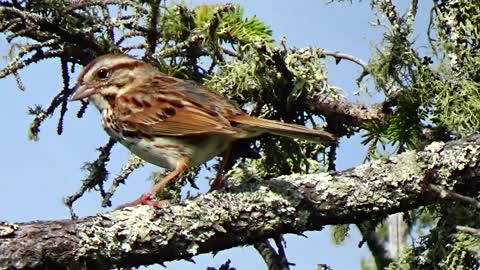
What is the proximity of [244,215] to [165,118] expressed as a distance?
40.7 inches

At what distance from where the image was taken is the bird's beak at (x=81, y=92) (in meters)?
4.78

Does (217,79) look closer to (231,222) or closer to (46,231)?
(231,222)

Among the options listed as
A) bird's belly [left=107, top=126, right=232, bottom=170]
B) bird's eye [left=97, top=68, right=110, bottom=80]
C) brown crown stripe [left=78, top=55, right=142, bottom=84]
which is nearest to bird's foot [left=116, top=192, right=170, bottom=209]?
bird's belly [left=107, top=126, right=232, bottom=170]

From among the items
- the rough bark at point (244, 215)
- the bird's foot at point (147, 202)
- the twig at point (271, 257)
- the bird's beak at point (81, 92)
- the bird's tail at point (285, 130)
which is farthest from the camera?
the bird's beak at point (81, 92)

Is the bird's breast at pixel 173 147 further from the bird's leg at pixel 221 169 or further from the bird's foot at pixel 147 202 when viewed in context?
the bird's foot at pixel 147 202

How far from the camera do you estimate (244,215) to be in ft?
12.6

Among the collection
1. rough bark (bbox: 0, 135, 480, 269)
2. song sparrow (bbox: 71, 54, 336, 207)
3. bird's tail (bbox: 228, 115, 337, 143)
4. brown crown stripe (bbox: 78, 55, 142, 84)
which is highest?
brown crown stripe (bbox: 78, 55, 142, 84)

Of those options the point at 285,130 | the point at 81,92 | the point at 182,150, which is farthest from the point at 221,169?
the point at 81,92

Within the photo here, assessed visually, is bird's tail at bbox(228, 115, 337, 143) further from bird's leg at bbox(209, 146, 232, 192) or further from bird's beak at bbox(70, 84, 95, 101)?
bird's beak at bbox(70, 84, 95, 101)

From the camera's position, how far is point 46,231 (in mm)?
3547

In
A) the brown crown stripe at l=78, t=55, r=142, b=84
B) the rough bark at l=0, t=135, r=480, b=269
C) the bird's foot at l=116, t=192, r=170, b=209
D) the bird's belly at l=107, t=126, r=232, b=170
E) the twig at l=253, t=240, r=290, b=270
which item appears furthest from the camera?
the brown crown stripe at l=78, t=55, r=142, b=84

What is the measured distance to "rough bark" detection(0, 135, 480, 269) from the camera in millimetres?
3562

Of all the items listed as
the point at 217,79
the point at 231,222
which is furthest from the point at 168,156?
the point at 231,222

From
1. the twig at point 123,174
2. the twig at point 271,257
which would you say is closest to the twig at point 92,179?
the twig at point 123,174
